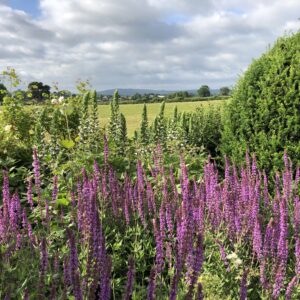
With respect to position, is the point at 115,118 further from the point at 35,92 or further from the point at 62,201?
the point at 35,92

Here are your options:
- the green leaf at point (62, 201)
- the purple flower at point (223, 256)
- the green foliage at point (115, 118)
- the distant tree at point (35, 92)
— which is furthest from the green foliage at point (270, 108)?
the distant tree at point (35, 92)

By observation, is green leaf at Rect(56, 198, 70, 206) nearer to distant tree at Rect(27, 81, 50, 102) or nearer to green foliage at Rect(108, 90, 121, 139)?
green foliage at Rect(108, 90, 121, 139)

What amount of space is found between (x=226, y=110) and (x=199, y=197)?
3.17 metres

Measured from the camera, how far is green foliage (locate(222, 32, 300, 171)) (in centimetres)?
562

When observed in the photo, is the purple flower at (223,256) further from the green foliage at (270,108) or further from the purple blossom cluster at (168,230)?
the green foliage at (270,108)

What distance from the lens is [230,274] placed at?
129 inches

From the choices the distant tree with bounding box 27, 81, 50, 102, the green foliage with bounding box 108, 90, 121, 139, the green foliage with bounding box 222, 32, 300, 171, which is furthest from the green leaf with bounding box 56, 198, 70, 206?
the distant tree with bounding box 27, 81, 50, 102

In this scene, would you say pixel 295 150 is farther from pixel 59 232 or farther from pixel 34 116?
pixel 34 116

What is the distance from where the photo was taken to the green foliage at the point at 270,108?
562 cm

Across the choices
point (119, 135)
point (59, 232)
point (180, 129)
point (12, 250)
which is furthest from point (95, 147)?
point (12, 250)

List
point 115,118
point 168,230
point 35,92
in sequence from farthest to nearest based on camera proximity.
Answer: point 35,92, point 115,118, point 168,230

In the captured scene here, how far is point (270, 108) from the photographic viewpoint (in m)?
5.75

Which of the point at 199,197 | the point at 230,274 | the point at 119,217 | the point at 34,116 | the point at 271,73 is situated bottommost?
the point at 230,274

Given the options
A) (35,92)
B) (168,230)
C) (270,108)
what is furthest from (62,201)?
(35,92)
